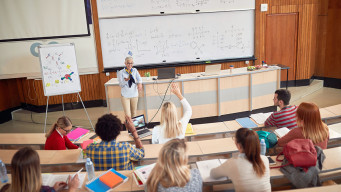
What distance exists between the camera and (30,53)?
652cm

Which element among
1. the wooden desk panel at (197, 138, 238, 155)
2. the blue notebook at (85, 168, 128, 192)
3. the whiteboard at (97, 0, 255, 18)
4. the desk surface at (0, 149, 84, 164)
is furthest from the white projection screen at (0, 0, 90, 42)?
the blue notebook at (85, 168, 128, 192)

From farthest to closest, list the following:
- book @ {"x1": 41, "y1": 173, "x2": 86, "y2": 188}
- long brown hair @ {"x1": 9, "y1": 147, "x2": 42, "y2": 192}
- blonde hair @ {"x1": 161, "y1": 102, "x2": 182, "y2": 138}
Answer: blonde hair @ {"x1": 161, "y1": 102, "x2": 182, "y2": 138}
book @ {"x1": 41, "y1": 173, "x2": 86, "y2": 188}
long brown hair @ {"x1": 9, "y1": 147, "x2": 42, "y2": 192}

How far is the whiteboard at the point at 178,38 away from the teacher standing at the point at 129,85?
1.76 meters

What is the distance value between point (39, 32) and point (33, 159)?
529 cm

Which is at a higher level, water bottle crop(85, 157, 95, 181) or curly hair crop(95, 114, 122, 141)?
curly hair crop(95, 114, 122, 141)

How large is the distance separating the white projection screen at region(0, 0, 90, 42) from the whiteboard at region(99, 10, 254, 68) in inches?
23.7

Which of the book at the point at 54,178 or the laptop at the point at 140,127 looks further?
the laptop at the point at 140,127

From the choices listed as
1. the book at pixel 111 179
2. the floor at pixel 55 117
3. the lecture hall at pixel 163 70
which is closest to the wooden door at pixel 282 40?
the lecture hall at pixel 163 70

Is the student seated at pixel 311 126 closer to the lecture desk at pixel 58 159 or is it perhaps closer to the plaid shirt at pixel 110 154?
the plaid shirt at pixel 110 154

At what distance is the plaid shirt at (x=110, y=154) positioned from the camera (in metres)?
2.68

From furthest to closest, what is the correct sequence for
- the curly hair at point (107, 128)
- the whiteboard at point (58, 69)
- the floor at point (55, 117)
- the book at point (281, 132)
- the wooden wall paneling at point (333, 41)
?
the wooden wall paneling at point (333, 41)
the floor at point (55, 117)
the whiteboard at point (58, 69)
the book at point (281, 132)
the curly hair at point (107, 128)

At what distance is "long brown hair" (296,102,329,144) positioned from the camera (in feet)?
9.29

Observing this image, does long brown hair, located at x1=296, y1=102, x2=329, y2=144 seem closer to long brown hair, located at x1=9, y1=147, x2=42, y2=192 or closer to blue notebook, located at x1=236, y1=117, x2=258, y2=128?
blue notebook, located at x1=236, y1=117, x2=258, y2=128

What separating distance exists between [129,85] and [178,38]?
241 cm
